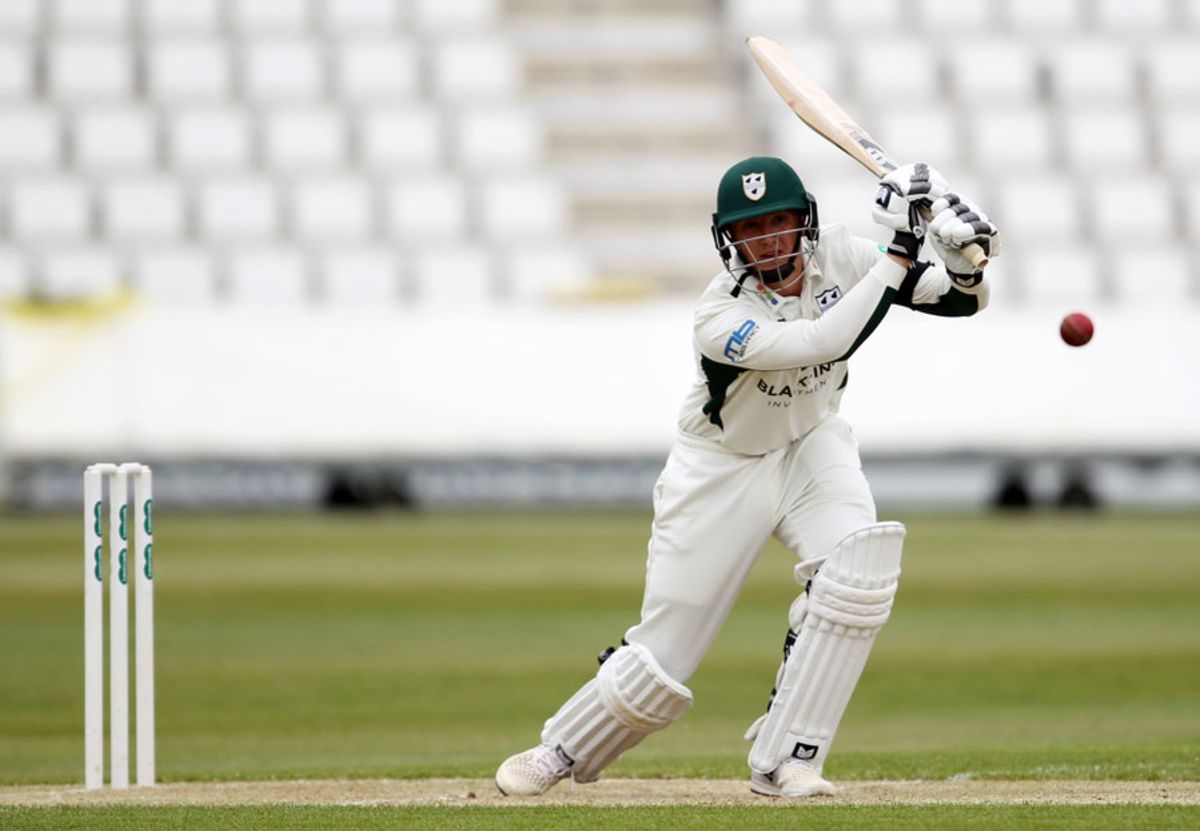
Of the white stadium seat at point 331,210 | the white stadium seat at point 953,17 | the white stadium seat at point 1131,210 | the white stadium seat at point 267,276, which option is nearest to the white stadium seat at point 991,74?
the white stadium seat at point 953,17

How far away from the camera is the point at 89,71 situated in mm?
21297

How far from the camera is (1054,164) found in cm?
2183

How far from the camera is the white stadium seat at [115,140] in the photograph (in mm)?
20750

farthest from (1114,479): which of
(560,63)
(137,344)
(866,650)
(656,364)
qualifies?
(866,650)

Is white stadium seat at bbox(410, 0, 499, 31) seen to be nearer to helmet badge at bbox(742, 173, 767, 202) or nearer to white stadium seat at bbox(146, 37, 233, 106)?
white stadium seat at bbox(146, 37, 233, 106)

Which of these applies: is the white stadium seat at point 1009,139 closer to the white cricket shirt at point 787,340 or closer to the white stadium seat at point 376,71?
the white stadium seat at point 376,71

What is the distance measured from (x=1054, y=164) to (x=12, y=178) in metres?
10.6

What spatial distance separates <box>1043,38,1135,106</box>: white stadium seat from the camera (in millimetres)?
22188

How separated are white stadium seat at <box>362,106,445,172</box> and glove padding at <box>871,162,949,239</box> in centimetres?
1662

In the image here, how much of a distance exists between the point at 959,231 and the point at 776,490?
0.78 metres

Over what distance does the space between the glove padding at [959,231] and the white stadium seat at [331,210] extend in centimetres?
1612

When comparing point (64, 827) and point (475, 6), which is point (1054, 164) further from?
point (64, 827)

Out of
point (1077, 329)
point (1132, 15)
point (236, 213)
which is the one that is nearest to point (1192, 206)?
point (1132, 15)

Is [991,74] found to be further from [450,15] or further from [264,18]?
[264,18]
